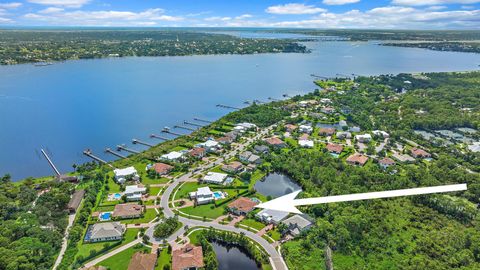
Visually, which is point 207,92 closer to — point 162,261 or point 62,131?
point 62,131

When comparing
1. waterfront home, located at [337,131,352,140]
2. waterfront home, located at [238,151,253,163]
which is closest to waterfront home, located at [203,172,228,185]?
waterfront home, located at [238,151,253,163]

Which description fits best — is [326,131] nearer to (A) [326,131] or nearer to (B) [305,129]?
(A) [326,131]

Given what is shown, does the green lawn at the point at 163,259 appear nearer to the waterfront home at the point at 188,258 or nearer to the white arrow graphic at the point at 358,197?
the waterfront home at the point at 188,258

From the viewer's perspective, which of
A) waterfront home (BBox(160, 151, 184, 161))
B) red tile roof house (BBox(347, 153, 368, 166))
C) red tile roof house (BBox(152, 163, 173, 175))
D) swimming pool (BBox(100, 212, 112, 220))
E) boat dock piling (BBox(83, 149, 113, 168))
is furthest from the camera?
boat dock piling (BBox(83, 149, 113, 168))

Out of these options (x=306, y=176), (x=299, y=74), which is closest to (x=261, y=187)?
(x=306, y=176)

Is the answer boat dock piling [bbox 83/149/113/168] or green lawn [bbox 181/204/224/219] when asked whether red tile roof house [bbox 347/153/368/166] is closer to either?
green lawn [bbox 181/204/224/219]
